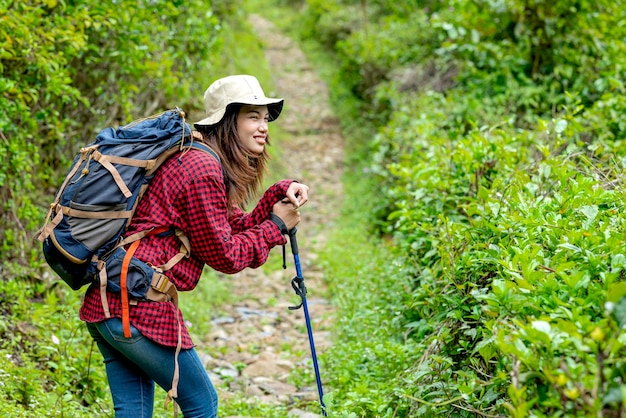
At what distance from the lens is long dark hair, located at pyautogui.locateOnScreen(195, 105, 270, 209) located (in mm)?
3113

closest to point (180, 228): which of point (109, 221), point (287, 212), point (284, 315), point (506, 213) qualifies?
point (109, 221)

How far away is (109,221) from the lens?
9.19 ft

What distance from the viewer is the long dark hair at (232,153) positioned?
311 centimetres

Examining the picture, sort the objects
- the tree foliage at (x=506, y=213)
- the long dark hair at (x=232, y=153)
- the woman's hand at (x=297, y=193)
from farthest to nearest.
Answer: the woman's hand at (x=297, y=193) → the long dark hair at (x=232, y=153) → the tree foliage at (x=506, y=213)

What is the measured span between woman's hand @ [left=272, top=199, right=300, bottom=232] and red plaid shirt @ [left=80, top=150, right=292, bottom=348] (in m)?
0.36

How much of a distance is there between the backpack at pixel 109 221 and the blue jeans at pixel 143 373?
0.23ft

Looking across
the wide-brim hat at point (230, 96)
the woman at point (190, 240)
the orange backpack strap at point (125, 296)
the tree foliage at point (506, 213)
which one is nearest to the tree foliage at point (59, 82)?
the wide-brim hat at point (230, 96)

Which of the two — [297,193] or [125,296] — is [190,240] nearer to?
[125,296]

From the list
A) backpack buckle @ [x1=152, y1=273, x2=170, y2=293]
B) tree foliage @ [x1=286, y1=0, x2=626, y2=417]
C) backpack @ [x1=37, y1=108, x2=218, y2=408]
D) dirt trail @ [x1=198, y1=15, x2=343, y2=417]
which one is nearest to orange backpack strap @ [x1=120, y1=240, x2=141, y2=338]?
backpack @ [x1=37, y1=108, x2=218, y2=408]

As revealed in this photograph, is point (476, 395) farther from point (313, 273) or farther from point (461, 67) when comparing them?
point (461, 67)

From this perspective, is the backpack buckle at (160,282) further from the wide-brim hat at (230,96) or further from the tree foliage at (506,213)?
the tree foliage at (506,213)

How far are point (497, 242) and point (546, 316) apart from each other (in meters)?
1.20

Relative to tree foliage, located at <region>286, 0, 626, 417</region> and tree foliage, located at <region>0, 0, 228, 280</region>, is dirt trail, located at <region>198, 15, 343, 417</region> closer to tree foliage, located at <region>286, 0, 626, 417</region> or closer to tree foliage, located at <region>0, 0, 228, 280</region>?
tree foliage, located at <region>286, 0, 626, 417</region>

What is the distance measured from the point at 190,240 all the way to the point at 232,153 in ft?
1.59
